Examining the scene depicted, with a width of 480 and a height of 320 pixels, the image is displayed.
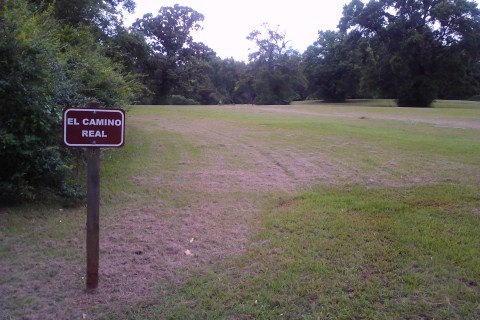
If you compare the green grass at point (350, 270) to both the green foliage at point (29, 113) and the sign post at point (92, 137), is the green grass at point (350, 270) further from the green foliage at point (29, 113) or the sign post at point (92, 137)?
the green foliage at point (29, 113)

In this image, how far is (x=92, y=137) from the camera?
3568 mm

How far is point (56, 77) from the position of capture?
6.41m

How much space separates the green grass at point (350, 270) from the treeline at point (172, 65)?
3325 mm

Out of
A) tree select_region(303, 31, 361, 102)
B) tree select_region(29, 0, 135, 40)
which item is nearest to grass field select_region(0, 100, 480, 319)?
tree select_region(29, 0, 135, 40)

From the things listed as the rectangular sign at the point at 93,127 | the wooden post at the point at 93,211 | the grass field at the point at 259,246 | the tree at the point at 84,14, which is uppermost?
the tree at the point at 84,14

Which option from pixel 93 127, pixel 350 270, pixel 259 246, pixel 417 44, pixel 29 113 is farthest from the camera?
pixel 417 44

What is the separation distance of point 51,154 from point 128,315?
11.3 feet

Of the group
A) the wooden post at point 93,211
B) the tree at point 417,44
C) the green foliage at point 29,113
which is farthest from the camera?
the tree at point 417,44

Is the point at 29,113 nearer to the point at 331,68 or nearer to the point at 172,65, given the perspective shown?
the point at 172,65

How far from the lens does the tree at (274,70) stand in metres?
70.9

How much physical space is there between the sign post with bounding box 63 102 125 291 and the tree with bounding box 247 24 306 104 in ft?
223

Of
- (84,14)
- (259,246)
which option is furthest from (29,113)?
(84,14)

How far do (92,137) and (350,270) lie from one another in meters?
2.70

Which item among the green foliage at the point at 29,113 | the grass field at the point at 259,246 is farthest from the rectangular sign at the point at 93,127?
the green foliage at the point at 29,113
